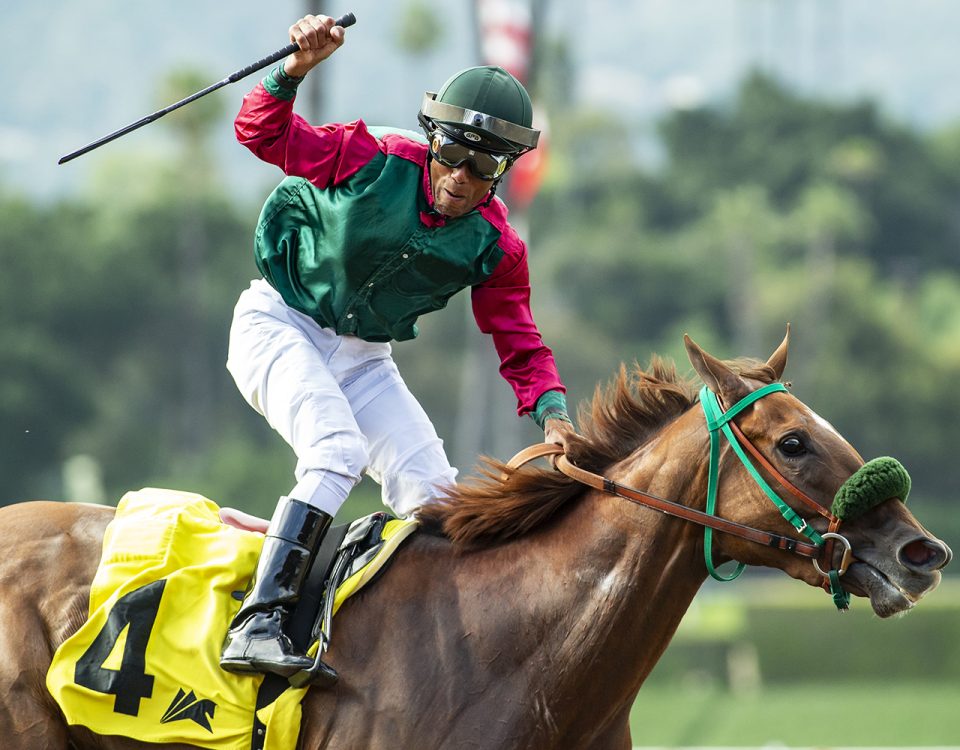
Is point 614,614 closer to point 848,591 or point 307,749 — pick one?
point 848,591

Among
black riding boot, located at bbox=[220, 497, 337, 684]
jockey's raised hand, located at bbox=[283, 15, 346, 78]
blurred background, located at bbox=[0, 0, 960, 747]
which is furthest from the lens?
blurred background, located at bbox=[0, 0, 960, 747]

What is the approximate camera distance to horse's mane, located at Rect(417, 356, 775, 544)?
13.5ft

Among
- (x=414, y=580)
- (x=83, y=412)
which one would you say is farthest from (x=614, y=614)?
(x=83, y=412)

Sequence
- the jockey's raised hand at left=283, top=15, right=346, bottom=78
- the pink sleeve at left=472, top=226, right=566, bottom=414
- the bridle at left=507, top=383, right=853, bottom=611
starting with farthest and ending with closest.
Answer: the pink sleeve at left=472, top=226, right=566, bottom=414, the jockey's raised hand at left=283, top=15, right=346, bottom=78, the bridle at left=507, top=383, right=853, bottom=611

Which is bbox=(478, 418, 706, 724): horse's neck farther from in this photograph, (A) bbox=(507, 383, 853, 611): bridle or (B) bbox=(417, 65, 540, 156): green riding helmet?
(B) bbox=(417, 65, 540, 156): green riding helmet

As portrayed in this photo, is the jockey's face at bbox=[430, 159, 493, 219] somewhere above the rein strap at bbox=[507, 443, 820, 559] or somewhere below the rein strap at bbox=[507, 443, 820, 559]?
above

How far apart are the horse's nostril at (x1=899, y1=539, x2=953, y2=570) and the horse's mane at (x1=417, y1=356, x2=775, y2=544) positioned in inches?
26.1

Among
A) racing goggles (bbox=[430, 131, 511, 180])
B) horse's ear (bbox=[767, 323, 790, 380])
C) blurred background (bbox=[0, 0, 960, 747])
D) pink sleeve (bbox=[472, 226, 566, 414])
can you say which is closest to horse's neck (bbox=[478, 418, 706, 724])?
horse's ear (bbox=[767, 323, 790, 380])

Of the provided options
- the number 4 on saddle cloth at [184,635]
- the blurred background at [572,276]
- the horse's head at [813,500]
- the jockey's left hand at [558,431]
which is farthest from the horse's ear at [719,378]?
the blurred background at [572,276]

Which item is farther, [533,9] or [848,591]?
[533,9]

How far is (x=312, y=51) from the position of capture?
4070mm

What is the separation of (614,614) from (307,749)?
907 millimetres

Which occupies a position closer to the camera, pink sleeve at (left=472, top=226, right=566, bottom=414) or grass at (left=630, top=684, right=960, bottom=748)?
pink sleeve at (left=472, top=226, right=566, bottom=414)

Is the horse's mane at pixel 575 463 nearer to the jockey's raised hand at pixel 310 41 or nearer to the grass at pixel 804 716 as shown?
the jockey's raised hand at pixel 310 41
